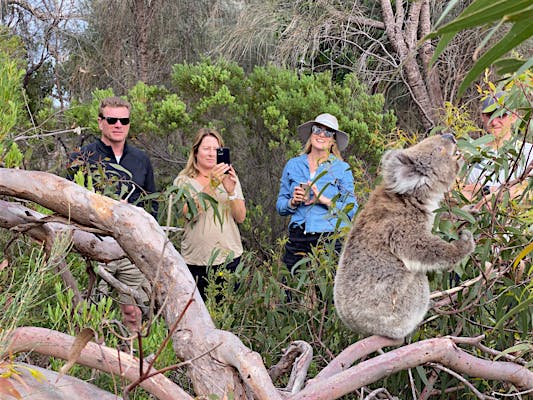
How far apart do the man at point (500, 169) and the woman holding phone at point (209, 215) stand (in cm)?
128

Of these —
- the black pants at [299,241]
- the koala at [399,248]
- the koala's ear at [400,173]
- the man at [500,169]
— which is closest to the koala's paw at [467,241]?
the koala at [399,248]

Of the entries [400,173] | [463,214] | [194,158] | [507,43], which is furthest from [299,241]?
[507,43]

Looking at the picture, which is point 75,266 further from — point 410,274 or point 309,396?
point 309,396

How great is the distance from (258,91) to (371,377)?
498cm

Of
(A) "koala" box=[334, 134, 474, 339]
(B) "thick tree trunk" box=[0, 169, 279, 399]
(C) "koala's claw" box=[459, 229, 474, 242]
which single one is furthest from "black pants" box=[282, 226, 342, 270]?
(B) "thick tree trunk" box=[0, 169, 279, 399]

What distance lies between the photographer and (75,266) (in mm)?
3117

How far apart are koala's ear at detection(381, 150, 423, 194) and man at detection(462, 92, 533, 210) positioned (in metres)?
0.21

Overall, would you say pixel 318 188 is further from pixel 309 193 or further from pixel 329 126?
pixel 329 126

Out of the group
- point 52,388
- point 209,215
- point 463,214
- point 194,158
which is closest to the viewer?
point 52,388

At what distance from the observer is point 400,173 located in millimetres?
2412

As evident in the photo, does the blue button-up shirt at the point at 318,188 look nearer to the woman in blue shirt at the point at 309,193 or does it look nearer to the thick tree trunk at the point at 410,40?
the woman in blue shirt at the point at 309,193

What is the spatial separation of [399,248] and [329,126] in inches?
77.9

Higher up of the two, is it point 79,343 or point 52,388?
point 79,343

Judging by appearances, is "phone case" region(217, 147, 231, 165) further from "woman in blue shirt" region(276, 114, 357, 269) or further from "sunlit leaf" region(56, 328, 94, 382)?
"sunlit leaf" region(56, 328, 94, 382)
